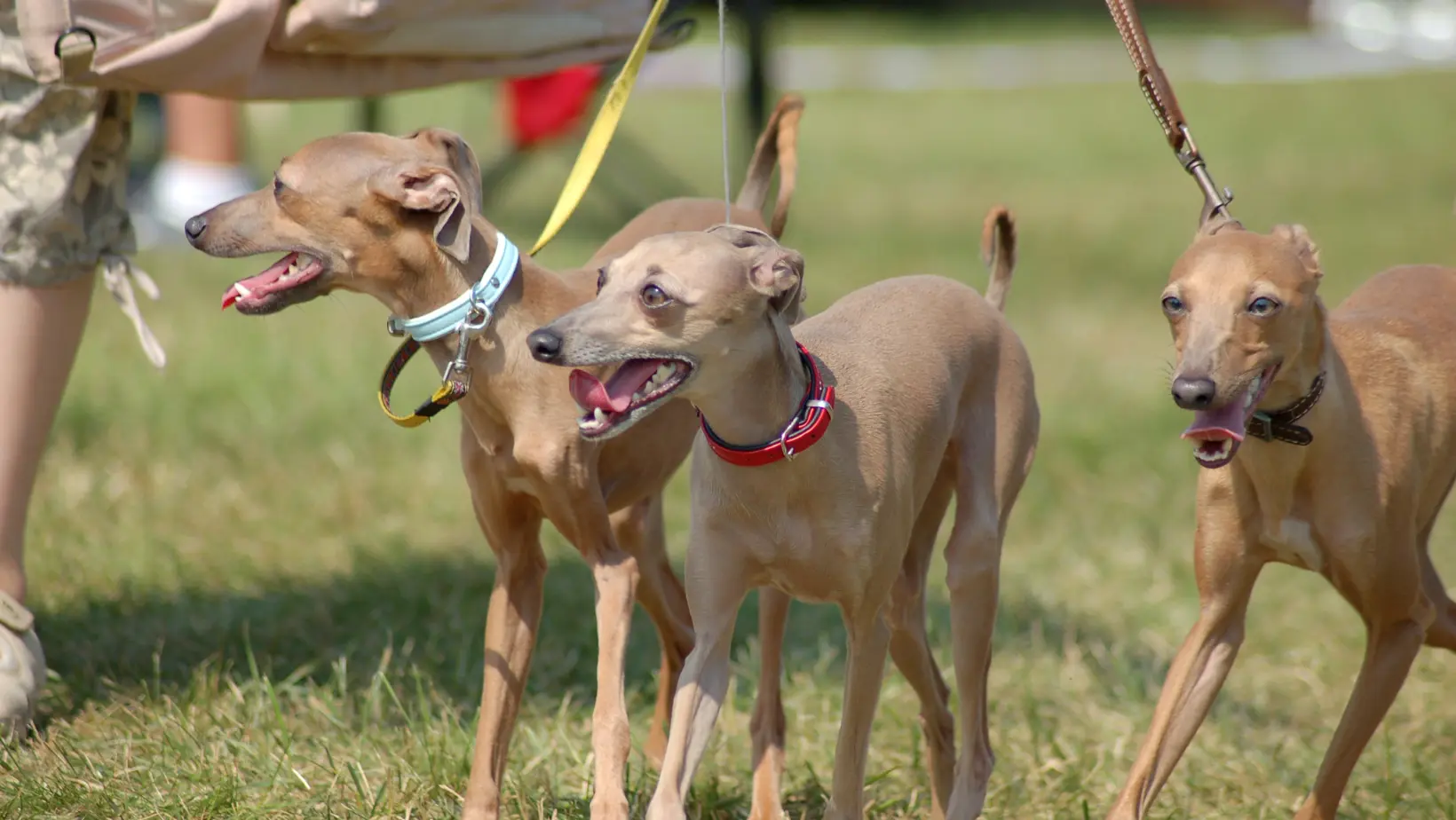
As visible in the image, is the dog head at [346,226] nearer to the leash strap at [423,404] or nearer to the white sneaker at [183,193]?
the leash strap at [423,404]

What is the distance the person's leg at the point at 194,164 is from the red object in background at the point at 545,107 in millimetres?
2098

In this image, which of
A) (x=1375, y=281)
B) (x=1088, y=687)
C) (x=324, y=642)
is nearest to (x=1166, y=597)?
(x=1088, y=687)

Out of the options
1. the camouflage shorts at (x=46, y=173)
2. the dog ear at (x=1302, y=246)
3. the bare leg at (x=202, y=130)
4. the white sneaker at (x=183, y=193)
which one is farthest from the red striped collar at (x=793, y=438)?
the bare leg at (x=202, y=130)

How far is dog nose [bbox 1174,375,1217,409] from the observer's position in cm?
317

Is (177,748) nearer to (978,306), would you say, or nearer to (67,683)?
(67,683)

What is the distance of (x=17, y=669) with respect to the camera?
164 inches

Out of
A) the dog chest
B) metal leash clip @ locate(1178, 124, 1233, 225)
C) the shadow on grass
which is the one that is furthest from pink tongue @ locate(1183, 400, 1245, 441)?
the shadow on grass

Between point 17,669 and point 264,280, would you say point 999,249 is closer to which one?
point 264,280

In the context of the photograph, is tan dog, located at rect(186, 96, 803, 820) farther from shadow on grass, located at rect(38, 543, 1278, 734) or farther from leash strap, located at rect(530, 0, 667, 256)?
shadow on grass, located at rect(38, 543, 1278, 734)

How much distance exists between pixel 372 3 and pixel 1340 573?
2.59m

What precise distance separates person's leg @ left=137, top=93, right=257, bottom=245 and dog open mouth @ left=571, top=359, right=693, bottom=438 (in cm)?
929

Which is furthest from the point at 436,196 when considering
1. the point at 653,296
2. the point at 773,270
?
the point at 773,270

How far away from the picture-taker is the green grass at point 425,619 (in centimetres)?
420

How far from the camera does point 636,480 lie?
13.5ft
